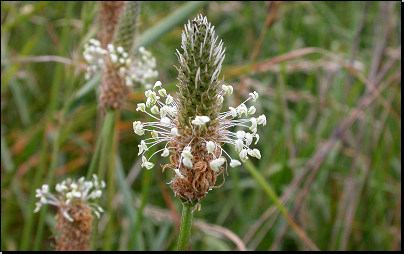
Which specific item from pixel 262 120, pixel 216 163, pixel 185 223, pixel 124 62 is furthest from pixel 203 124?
pixel 124 62

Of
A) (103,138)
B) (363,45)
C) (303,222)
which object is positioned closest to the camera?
(103,138)

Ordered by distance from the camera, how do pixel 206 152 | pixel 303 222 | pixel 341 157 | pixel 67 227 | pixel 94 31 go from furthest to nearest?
pixel 341 157 → pixel 303 222 → pixel 94 31 → pixel 67 227 → pixel 206 152

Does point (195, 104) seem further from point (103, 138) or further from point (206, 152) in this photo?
point (103, 138)

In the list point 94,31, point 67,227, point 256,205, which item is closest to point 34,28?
point 94,31

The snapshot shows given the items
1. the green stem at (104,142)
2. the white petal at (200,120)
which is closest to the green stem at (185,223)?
the white petal at (200,120)

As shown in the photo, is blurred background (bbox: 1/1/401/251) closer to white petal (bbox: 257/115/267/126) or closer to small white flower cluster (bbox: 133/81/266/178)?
small white flower cluster (bbox: 133/81/266/178)

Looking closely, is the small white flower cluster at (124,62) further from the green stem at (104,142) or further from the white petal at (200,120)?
the white petal at (200,120)

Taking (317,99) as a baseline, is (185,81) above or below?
below

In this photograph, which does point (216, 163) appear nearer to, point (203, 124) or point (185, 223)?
point (203, 124)
